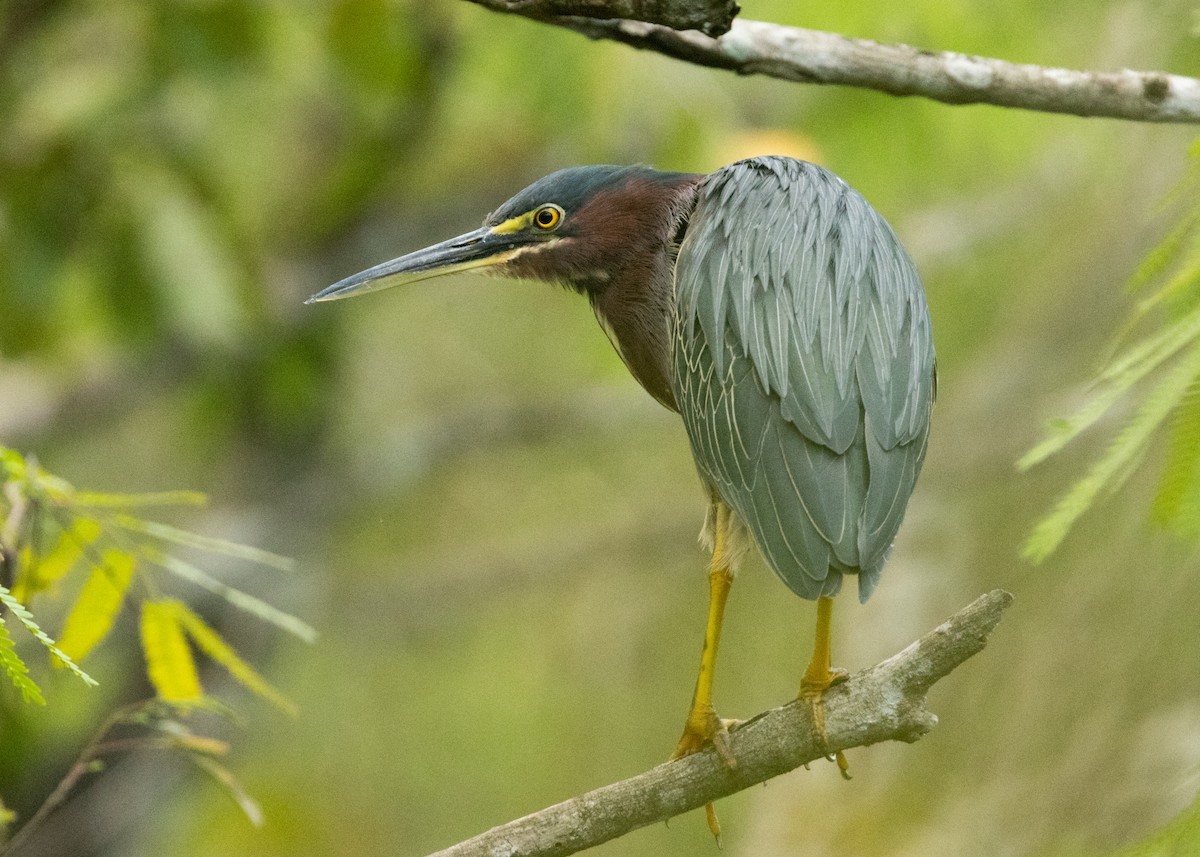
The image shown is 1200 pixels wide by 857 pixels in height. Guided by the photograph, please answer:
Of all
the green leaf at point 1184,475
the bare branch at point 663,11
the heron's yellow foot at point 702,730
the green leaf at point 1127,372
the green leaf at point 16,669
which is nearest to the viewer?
the green leaf at point 16,669

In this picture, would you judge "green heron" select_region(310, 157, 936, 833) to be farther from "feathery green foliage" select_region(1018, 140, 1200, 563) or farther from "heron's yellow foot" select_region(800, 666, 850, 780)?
"feathery green foliage" select_region(1018, 140, 1200, 563)

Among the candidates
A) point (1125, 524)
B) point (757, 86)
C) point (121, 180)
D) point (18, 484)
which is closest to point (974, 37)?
point (1125, 524)

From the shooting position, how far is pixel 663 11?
6.81ft

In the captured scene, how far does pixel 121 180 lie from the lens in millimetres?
3945

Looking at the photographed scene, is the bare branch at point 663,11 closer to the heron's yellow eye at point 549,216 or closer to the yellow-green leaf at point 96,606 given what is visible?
the heron's yellow eye at point 549,216

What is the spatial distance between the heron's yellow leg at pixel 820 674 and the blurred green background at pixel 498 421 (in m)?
0.84

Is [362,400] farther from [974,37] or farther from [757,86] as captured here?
[974,37]

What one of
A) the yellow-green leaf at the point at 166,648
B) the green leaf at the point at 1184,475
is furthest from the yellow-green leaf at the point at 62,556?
the green leaf at the point at 1184,475

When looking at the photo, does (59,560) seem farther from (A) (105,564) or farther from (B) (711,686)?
(B) (711,686)

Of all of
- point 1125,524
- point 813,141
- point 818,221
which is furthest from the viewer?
point 813,141

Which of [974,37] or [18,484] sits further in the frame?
[974,37]

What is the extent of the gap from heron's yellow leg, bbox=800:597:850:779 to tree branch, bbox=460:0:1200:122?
93 cm

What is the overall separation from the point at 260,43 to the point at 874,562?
2799 mm

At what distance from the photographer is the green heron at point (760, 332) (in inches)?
83.6
